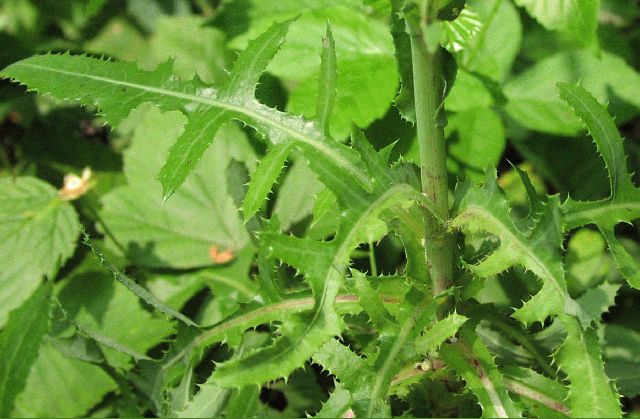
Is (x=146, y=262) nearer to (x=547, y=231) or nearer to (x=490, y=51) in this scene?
(x=490, y=51)

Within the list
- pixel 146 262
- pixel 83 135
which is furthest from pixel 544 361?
pixel 83 135

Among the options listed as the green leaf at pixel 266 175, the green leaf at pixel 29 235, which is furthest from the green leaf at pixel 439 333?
the green leaf at pixel 29 235

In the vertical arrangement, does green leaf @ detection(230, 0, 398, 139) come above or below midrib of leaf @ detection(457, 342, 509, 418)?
above

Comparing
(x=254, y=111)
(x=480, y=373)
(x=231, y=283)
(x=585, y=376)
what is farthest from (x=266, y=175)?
(x=231, y=283)

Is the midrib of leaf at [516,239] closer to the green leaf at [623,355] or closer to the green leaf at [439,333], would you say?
the green leaf at [439,333]

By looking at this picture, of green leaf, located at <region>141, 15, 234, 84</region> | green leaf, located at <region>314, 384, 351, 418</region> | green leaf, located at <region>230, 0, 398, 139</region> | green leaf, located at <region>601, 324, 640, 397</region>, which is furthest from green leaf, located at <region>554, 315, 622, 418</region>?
green leaf, located at <region>141, 15, 234, 84</region>

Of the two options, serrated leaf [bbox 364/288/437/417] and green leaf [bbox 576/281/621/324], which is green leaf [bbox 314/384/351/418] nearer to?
serrated leaf [bbox 364/288/437/417]
